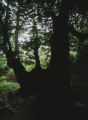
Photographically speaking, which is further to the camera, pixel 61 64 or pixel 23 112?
pixel 23 112

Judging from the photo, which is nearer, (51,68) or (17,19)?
(51,68)

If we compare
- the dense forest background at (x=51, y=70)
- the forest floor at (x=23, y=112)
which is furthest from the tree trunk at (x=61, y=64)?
the forest floor at (x=23, y=112)

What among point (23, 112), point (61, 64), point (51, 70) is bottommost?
point (23, 112)

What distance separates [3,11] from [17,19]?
64.8 inches

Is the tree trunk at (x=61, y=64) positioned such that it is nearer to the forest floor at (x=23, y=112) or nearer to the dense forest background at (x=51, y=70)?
the dense forest background at (x=51, y=70)

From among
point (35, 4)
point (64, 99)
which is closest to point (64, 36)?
point (64, 99)

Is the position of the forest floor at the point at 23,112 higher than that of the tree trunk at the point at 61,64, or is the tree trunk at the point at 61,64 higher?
the tree trunk at the point at 61,64

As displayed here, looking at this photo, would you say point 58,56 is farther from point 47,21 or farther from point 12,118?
point 12,118

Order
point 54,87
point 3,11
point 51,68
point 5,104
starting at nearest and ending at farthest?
point 54,87 < point 51,68 < point 3,11 < point 5,104

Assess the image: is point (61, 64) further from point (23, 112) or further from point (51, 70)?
point (23, 112)

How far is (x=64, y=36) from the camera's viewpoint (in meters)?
7.40

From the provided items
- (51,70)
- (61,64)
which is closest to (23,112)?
(51,70)

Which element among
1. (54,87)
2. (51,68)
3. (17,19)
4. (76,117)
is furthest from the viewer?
(17,19)

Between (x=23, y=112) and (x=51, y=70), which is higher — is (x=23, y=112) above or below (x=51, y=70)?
below
